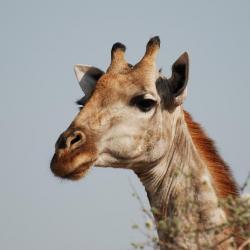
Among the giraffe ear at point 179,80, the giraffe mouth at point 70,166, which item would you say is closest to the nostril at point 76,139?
the giraffe mouth at point 70,166

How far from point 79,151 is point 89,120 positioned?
708 millimetres

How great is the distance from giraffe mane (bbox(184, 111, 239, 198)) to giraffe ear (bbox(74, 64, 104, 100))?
6.35 feet

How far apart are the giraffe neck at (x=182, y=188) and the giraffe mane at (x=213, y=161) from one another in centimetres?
22

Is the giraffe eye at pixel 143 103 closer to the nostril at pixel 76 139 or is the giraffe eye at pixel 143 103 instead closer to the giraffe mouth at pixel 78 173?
the nostril at pixel 76 139

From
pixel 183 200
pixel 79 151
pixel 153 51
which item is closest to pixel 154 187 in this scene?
pixel 183 200

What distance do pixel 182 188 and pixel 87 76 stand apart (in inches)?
138

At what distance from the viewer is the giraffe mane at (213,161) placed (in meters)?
12.0

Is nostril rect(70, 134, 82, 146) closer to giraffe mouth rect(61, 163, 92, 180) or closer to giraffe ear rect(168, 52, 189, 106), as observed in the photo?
giraffe mouth rect(61, 163, 92, 180)

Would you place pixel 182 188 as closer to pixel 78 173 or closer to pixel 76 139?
pixel 78 173

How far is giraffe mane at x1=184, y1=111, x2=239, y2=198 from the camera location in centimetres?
1201

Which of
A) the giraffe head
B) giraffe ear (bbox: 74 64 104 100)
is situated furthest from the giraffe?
giraffe ear (bbox: 74 64 104 100)

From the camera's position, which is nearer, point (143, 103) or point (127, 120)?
point (127, 120)

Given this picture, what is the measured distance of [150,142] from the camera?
12.3 m

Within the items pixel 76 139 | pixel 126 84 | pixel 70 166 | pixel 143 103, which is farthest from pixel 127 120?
pixel 70 166
